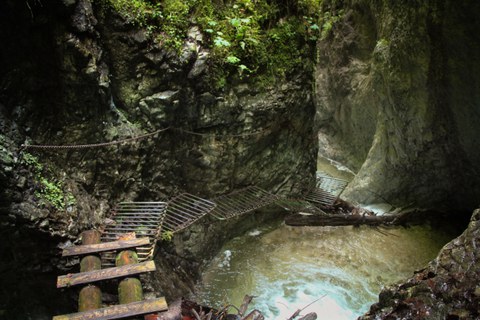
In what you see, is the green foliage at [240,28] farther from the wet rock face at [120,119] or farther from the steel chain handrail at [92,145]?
the steel chain handrail at [92,145]

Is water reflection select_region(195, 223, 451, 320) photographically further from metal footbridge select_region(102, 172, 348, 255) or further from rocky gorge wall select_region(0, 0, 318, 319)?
rocky gorge wall select_region(0, 0, 318, 319)

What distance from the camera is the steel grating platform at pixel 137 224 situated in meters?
4.56

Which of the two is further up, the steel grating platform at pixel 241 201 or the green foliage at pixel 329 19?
the green foliage at pixel 329 19

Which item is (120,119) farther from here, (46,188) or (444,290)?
(444,290)

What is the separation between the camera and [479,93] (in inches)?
263

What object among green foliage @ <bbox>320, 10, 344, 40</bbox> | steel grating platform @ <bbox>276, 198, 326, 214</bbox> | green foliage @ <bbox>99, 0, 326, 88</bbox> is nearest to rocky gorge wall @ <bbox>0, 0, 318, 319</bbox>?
green foliage @ <bbox>99, 0, 326, 88</bbox>

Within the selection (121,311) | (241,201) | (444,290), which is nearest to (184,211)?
(241,201)

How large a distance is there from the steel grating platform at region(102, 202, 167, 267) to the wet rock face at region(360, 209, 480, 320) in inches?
114

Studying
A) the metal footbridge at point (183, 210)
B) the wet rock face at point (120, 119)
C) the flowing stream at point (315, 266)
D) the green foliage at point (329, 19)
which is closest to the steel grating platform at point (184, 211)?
the metal footbridge at point (183, 210)

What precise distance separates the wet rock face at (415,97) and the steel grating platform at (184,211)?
17.4 feet

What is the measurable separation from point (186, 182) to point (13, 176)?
10.4ft

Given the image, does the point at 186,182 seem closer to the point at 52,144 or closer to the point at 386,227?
the point at 52,144

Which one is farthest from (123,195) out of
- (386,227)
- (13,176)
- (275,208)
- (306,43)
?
(386,227)

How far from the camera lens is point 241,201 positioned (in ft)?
23.5
